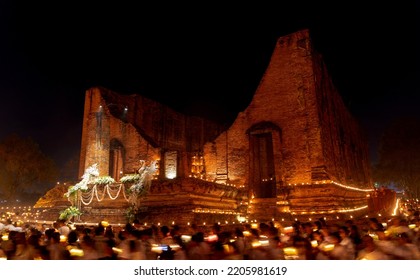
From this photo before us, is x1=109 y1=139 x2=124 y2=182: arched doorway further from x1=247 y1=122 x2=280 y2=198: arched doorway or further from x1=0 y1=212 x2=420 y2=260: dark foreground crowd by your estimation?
x1=0 y1=212 x2=420 y2=260: dark foreground crowd

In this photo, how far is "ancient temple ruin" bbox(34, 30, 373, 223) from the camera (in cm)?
1664

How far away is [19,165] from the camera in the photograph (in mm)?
33000

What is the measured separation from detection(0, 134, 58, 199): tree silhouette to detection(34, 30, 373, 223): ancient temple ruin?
10835 millimetres

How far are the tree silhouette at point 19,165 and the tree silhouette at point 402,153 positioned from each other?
1299 inches

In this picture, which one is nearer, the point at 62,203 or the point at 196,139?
the point at 62,203

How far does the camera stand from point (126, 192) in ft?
57.5

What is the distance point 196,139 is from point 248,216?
49.2 ft

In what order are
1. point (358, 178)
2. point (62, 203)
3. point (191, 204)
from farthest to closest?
point (358, 178)
point (62, 203)
point (191, 204)

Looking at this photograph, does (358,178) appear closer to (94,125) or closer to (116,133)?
(116,133)

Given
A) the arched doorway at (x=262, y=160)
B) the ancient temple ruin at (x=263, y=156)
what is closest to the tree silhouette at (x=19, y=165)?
the ancient temple ruin at (x=263, y=156)

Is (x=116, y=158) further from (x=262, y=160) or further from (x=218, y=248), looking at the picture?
(x=218, y=248)

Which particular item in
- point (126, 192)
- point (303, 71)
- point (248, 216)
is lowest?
point (248, 216)

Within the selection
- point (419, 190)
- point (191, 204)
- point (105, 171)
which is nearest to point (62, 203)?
point (105, 171)

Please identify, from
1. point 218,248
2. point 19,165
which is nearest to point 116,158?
point 19,165
